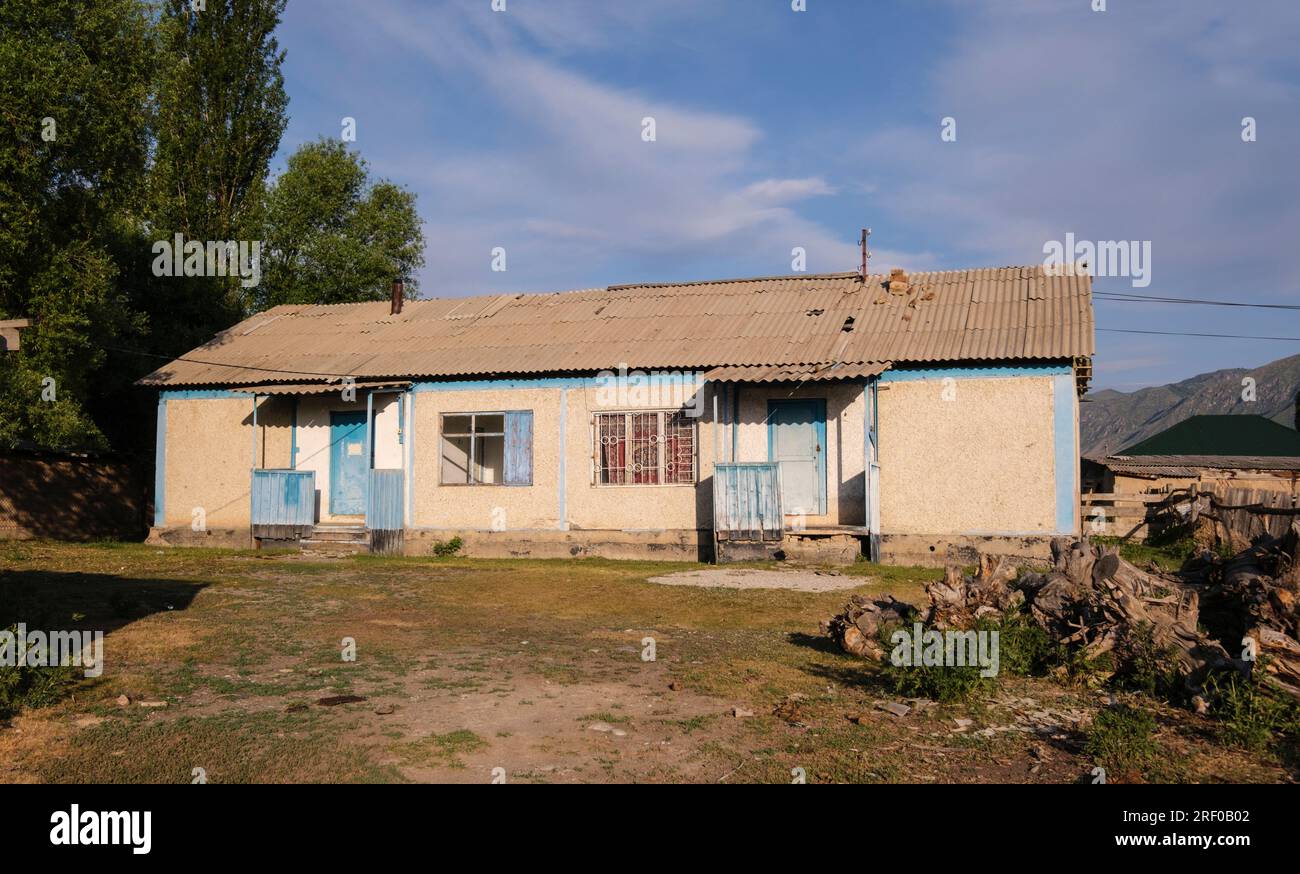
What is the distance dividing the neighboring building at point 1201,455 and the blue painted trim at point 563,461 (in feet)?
41.1

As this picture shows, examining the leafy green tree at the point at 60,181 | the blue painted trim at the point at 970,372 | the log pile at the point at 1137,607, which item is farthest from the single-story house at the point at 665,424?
the log pile at the point at 1137,607

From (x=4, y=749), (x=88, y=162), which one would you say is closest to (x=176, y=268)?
(x=88, y=162)

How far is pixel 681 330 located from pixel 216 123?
15.3 m

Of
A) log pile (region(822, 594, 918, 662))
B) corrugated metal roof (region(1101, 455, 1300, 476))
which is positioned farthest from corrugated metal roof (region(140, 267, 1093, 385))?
corrugated metal roof (region(1101, 455, 1300, 476))

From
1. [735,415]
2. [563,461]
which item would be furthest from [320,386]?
[735,415]

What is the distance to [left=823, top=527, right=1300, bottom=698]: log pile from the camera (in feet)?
19.9

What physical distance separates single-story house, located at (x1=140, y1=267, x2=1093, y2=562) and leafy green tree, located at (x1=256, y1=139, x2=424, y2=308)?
9519 mm

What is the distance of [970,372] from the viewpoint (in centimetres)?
1449

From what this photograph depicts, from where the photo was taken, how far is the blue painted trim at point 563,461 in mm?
16125

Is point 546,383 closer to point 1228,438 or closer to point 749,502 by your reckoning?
point 749,502

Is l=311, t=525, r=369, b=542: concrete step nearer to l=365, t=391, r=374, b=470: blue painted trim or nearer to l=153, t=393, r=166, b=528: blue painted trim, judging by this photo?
l=365, t=391, r=374, b=470: blue painted trim
